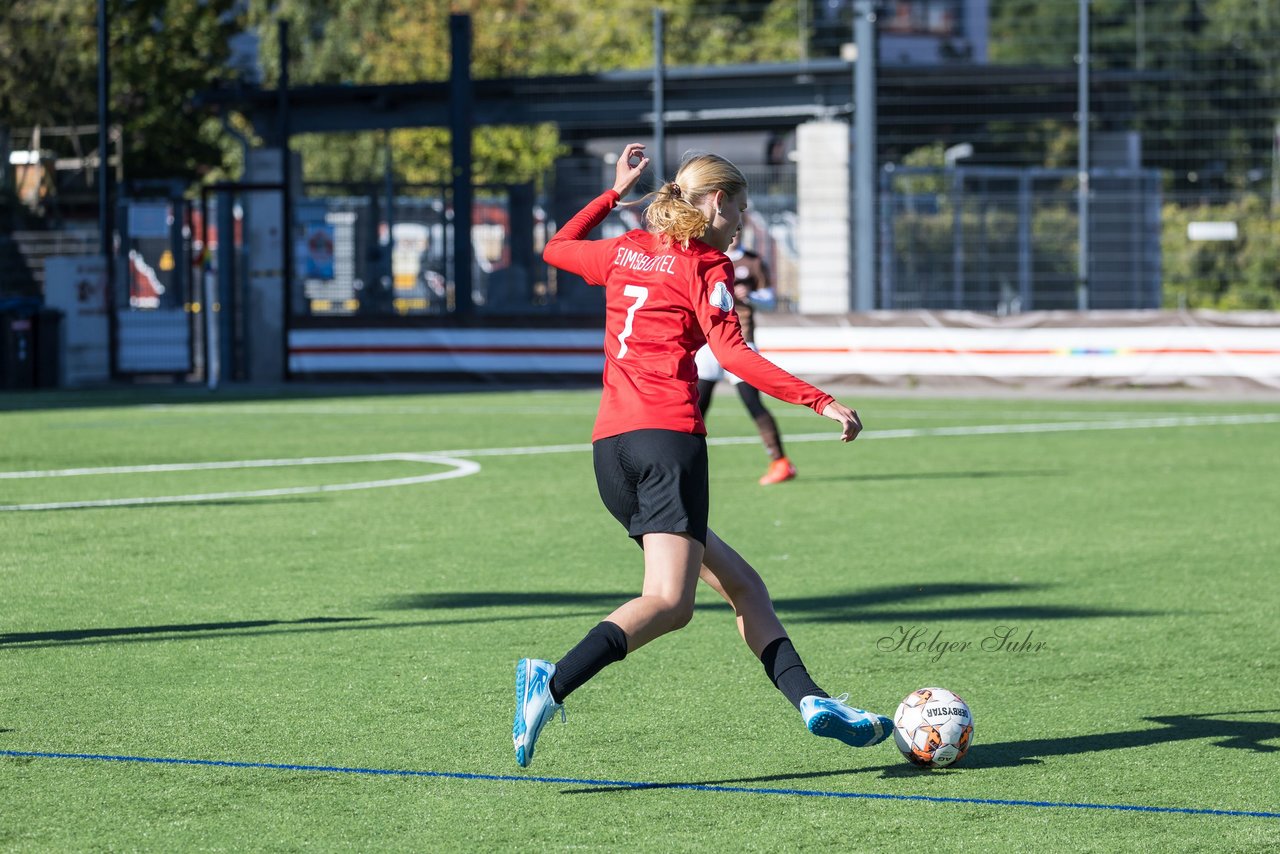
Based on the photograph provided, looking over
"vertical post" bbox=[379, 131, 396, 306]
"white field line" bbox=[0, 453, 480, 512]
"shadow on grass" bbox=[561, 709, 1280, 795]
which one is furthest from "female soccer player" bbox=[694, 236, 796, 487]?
"vertical post" bbox=[379, 131, 396, 306]

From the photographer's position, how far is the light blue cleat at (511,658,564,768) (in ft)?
16.3

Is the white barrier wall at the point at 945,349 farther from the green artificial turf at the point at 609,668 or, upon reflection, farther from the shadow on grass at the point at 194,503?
the shadow on grass at the point at 194,503

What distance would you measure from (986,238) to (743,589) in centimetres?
2115

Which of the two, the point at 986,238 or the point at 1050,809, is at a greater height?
the point at 986,238

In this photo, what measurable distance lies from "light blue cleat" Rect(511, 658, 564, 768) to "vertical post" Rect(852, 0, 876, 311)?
20213 millimetres

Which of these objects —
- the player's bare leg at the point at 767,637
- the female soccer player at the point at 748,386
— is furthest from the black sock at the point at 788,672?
the female soccer player at the point at 748,386

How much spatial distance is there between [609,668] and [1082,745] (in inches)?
73.9

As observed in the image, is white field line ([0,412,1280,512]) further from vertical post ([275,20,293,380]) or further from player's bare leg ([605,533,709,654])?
vertical post ([275,20,293,380])

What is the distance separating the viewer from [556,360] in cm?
2569

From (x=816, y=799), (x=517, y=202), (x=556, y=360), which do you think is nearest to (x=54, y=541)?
(x=816, y=799)

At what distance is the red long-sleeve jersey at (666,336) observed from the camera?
5008 millimetres

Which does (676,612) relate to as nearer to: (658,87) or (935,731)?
(935,731)

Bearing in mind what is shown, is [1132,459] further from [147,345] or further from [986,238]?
[147,345]

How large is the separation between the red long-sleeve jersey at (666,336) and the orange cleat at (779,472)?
7897 millimetres
